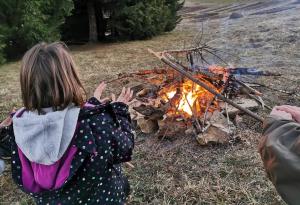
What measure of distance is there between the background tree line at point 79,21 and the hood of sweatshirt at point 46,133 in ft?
23.8

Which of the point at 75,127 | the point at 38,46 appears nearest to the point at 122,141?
the point at 75,127

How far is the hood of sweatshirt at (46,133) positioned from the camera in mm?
2070

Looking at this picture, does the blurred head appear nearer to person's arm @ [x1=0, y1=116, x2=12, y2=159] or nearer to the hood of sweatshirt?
the hood of sweatshirt

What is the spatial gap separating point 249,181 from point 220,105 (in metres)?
1.30

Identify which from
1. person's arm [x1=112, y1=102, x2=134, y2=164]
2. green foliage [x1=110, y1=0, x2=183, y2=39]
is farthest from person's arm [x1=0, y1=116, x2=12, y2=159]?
green foliage [x1=110, y1=0, x2=183, y2=39]

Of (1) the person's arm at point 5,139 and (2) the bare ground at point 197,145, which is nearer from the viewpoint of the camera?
(1) the person's arm at point 5,139

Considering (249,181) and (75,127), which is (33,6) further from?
(75,127)

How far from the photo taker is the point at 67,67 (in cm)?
209

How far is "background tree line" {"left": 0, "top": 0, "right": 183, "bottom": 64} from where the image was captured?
9.22m

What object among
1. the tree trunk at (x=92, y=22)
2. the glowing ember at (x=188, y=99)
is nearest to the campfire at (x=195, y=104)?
the glowing ember at (x=188, y=99)

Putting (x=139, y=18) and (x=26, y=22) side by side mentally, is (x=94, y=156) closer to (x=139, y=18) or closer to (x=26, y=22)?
(x=26, y=22)

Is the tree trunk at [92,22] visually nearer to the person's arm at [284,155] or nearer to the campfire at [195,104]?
the campfire at [195,104]

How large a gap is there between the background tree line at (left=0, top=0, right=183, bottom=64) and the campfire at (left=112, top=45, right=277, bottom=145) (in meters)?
5.14

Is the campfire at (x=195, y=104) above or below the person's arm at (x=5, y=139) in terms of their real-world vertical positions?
below
